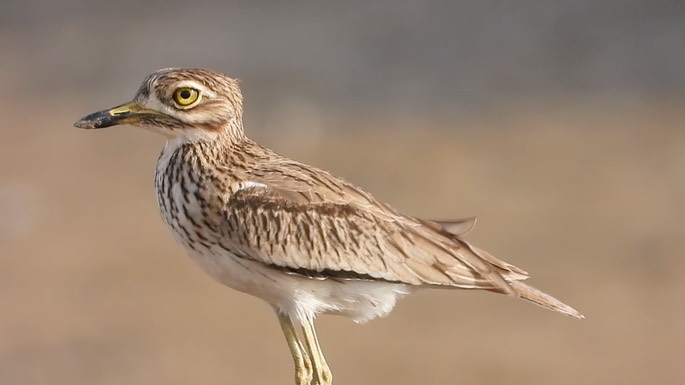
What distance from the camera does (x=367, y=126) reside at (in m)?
26.9

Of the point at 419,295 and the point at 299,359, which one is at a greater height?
the point at 419,295

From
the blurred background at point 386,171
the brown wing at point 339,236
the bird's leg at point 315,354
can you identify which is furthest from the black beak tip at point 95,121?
the blurred background at point 386,171

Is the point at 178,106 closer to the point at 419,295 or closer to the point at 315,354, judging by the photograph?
the point at 315,354

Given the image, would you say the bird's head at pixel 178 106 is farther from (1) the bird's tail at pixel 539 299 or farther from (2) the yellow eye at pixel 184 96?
(1) the bird's tail at pixel 539 299

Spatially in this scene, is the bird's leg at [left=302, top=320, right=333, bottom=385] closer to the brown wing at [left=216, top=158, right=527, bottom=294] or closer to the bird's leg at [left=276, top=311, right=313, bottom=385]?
the bird's leg at [left=276, top=311, right=313, bottom=385]

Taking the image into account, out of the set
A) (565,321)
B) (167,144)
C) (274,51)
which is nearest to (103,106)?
(274,51)

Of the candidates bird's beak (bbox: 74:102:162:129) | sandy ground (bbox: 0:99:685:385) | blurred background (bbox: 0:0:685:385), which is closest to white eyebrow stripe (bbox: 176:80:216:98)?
bird's beak (bbox: 74:102:162:129)

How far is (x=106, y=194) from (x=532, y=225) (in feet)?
23.1

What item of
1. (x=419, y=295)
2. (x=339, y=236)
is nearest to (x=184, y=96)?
(x=339, y=236)

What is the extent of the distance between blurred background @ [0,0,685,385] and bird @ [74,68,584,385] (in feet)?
37.1

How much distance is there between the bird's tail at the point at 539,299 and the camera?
27.3ft

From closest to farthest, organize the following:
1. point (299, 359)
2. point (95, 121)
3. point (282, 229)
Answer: point (95, 121)
point (282, 229)
point (299, 359)

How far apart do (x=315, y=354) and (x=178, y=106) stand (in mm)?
1523

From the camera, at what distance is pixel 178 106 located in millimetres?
8133
